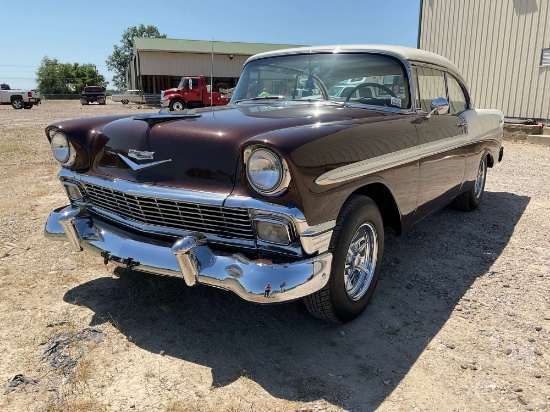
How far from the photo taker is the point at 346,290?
2.58 meters

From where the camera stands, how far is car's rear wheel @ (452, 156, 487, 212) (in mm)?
4934

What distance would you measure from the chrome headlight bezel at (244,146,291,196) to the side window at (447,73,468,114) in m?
2.61

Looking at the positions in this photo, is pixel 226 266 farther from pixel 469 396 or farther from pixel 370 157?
pixel 469 396

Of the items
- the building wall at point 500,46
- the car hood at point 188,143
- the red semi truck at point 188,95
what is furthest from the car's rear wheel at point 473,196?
the red semi truck at point 188,95

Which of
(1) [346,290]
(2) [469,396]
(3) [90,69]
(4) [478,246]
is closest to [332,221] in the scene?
(1) [346,290]

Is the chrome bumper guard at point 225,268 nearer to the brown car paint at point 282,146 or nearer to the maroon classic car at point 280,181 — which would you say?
the maroon classic car at point 280,181

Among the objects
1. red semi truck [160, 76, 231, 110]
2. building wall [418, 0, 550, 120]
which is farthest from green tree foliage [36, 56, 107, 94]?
building wall [418, 0, 550, 120]

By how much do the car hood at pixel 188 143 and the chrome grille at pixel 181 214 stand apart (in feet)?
0.33

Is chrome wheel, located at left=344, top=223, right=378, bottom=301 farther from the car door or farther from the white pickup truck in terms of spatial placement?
the white pickup truck

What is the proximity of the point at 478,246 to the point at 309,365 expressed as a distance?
7.87ft

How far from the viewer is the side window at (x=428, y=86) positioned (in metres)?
3.58

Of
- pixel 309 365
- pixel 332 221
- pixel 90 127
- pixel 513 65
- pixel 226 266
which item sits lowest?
pixel 309 365

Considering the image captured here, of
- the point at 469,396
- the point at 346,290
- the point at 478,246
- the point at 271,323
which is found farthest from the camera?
the point at 478,246

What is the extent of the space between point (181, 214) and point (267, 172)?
57 centimetres
